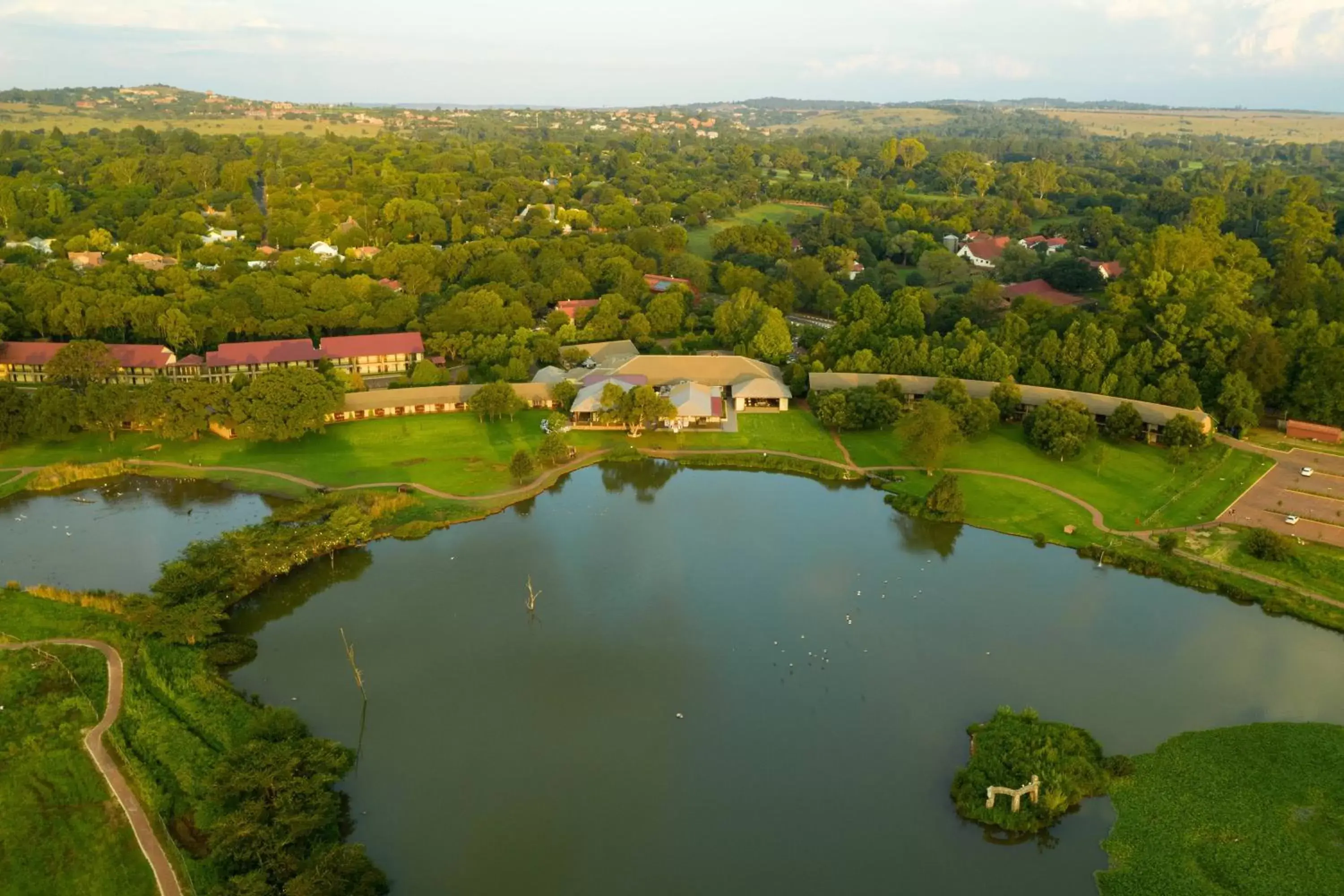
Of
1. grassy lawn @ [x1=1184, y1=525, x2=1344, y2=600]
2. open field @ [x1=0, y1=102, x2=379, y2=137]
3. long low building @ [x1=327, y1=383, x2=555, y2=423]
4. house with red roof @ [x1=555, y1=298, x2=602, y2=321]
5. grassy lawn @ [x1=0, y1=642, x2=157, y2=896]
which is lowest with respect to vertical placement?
grassy lawn @ [x1=0, y1=642, x2=157, y2=896]

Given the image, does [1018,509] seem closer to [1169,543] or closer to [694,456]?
[1169,543]

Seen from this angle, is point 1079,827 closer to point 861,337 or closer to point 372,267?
point 861,337

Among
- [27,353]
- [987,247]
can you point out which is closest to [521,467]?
[27,353]

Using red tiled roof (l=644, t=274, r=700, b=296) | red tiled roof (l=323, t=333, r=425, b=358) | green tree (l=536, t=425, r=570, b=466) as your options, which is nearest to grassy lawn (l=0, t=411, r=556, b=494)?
green tree (l=536, t=425, r=570, b=466)

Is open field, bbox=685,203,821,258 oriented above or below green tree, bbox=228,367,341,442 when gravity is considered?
above

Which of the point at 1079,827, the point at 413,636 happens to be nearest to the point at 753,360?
the point at 413,636

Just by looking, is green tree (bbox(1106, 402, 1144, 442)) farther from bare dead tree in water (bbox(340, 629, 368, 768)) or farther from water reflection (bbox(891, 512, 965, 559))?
bare dead tree in water (bbox(340, 629, 368, 768))
